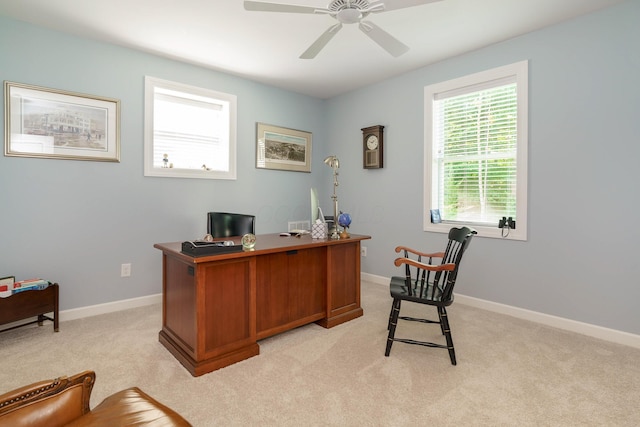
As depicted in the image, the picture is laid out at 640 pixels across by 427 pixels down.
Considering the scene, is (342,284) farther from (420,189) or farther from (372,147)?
(372,147)

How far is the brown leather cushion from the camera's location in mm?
961

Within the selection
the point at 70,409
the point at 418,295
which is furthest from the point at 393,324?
the point at 70,409

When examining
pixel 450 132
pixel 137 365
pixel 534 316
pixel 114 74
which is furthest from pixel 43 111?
pixel 534 316

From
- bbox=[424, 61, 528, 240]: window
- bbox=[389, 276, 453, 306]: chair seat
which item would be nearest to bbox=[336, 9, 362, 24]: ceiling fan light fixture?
bbox=[424, 61, 528, 240]: window

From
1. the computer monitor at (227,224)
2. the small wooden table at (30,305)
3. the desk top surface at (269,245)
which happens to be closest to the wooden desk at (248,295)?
the desk top surface at (269,245)

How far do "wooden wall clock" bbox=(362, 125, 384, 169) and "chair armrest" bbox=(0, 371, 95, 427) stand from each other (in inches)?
142

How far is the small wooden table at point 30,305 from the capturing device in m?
2.34

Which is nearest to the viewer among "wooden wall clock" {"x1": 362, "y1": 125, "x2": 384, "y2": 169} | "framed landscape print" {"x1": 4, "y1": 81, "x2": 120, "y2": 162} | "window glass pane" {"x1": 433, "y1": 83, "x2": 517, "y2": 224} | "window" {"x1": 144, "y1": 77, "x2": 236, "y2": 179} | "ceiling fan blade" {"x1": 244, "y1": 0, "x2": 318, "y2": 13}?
"ceiling fan blade" {"x1": 244, "y1": 0, "x2": 318, "y2": 13}

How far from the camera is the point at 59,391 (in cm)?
100

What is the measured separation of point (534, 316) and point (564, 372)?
0.96 meters

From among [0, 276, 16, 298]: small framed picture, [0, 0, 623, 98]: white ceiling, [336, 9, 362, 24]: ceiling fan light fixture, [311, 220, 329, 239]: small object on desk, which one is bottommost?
[0, 276, 16, 298]: small framed picture

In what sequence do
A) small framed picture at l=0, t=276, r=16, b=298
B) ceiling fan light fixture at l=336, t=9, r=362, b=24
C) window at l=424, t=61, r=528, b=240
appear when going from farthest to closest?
window at l=424, t=61, r=528, b=240 → small framed picture at l=0, t=276, r=16, b=298 → ceiling fan light fixture at l=336, t=9, r=362, b=24

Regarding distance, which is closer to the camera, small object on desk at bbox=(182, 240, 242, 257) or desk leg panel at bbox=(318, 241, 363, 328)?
small object on desk at bbox=(182, 240, 242, 257)

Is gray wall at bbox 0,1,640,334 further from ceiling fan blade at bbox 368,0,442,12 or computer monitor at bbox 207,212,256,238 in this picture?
ceiling fan blade at bbox 368,0,442,12
